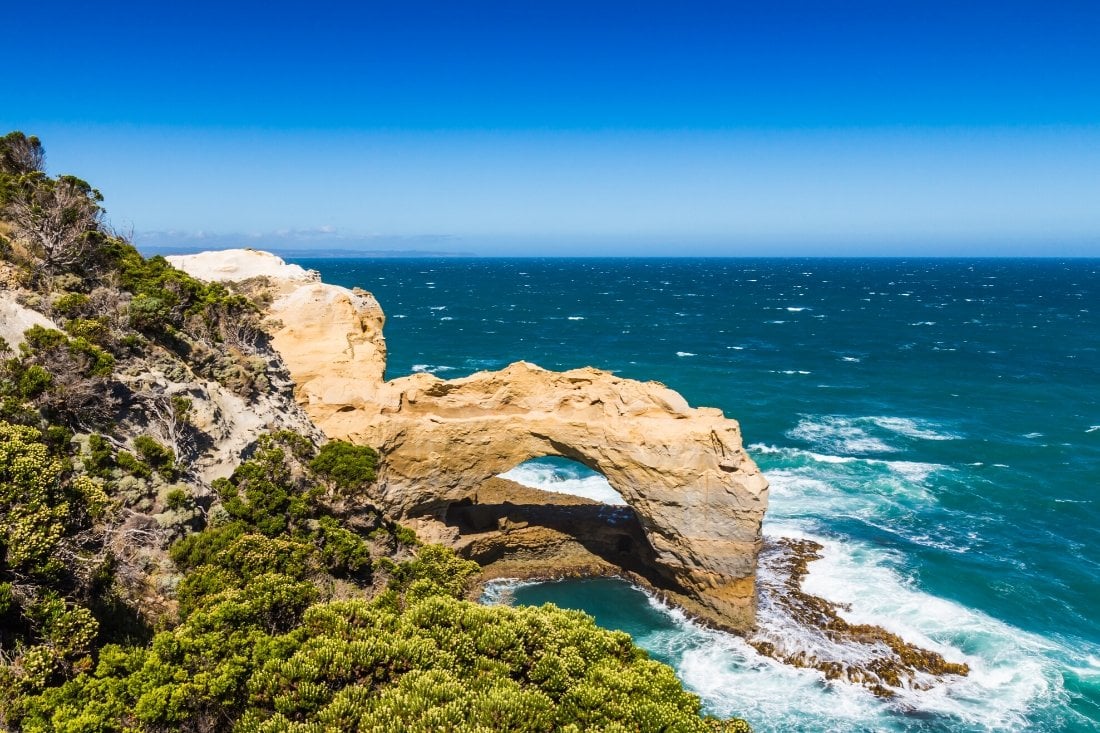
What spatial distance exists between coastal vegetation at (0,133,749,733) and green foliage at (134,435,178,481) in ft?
0.21

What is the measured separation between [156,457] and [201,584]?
18.3 feet

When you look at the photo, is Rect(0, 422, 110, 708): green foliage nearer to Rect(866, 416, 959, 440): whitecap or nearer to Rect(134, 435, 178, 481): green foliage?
Rect(134, 435, 178, 481): green foliage

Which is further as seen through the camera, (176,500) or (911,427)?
(911,427)

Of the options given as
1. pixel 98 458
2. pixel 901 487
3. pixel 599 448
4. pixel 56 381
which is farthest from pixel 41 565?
pixel 901 487

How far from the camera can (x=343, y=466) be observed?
24.7 m

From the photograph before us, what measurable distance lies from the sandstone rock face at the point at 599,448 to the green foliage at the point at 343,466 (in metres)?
3.24

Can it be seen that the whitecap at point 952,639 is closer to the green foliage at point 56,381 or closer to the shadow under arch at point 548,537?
the shadow under arch at point 548,537

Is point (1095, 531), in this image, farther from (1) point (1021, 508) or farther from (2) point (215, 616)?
(2) point (215, 616)

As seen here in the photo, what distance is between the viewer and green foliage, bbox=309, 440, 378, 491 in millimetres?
24578

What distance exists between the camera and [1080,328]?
Result: 102250 millimetres

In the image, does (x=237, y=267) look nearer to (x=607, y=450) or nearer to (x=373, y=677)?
(x=607, y=450)

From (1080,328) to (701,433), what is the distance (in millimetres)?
108810

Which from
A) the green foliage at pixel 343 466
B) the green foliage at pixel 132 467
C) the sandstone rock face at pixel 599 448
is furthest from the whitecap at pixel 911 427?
the green foliage at pixel 132 467

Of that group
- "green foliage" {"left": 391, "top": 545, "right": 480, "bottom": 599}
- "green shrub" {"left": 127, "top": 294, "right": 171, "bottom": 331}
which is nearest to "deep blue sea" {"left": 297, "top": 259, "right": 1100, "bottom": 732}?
"green foliage" {"left": 391, "top": 545, "right": 480, "bottom": 599}
